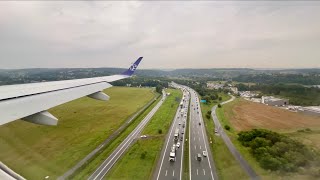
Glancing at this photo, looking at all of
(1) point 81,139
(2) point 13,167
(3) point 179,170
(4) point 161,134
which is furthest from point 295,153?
(2) point 13,167

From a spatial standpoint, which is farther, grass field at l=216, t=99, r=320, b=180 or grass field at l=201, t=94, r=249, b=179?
grass field at l=201, t=94, r=249, b=179

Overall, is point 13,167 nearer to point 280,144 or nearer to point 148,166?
point 148,166

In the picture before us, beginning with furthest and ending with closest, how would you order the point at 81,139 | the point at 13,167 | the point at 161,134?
the point at 161,134, the point at 81,139, the point at 13,167

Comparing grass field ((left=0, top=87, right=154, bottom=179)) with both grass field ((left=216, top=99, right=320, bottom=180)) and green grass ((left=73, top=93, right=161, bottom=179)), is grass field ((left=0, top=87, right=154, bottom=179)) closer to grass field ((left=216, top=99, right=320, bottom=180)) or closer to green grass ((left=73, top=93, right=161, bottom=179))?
green grass ((left=73, top=93, right=161, bottom=179))

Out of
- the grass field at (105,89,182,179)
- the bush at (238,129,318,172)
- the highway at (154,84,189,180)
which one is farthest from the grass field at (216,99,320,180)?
the grass field at (105,89,182,179)

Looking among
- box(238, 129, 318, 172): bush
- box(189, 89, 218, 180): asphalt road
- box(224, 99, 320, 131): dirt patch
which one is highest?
box(238, 129, 318, 172): bush

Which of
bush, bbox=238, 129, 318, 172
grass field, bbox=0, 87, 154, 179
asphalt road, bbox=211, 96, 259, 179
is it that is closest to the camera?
grass field, bbox=0, 87, 154, 179

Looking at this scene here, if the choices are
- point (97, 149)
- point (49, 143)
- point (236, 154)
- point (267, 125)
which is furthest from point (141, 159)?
point (267, 125)

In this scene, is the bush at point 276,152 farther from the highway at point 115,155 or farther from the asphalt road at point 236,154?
the highway at point 115,155

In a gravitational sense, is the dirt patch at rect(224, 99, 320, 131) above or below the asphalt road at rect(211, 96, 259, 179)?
below

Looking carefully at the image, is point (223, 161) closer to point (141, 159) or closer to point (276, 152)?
point (276, 152)

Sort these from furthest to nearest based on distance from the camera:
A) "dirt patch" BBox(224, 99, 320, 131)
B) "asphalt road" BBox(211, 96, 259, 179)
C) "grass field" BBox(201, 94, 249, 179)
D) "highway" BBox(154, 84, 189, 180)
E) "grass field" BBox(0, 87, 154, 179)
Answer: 1. "dirt patch" BBox(224, 99, 320, 131)
2. "highway" BBox(154, 84, 189, 180)
3. "asphalt road" BBox(211, 96, 259, 179)
4. "grass field" BBox(201, 94, 249, 179)
5. "grass field" BBox(0, 87, 154, 179)
